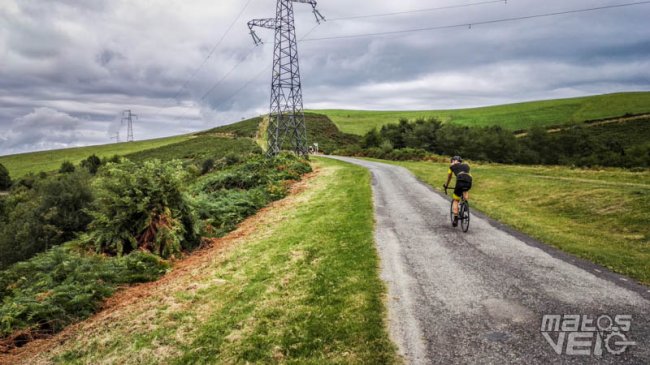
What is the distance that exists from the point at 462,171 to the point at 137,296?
1103 centimetres

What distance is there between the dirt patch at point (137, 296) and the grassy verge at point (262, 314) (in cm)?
7

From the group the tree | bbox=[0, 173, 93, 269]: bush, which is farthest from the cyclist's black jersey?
the tree

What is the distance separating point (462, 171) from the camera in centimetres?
1307

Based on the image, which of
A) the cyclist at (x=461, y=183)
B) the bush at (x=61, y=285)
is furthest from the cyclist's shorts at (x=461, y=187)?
the bush at (x=61, y=285)

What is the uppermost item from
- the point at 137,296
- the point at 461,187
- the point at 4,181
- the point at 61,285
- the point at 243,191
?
the point at 461,187

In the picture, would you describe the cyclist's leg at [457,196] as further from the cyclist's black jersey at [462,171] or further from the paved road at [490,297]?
the paved road at [490,297]

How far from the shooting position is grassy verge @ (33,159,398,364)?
18.8 ft

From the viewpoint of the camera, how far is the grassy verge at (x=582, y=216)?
9.70 meters

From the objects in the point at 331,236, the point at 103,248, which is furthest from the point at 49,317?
the point at 331,236

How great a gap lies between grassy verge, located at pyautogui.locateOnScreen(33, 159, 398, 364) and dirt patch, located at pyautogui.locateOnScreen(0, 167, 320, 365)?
0.23 feet

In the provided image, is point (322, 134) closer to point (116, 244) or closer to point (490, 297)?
point (116, 244)

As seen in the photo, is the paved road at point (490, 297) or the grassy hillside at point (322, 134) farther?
the grassy hillside at point (322, 134)

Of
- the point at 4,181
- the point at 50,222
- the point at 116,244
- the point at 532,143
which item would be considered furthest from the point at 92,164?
the point at 532,143

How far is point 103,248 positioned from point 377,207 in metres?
11.0
